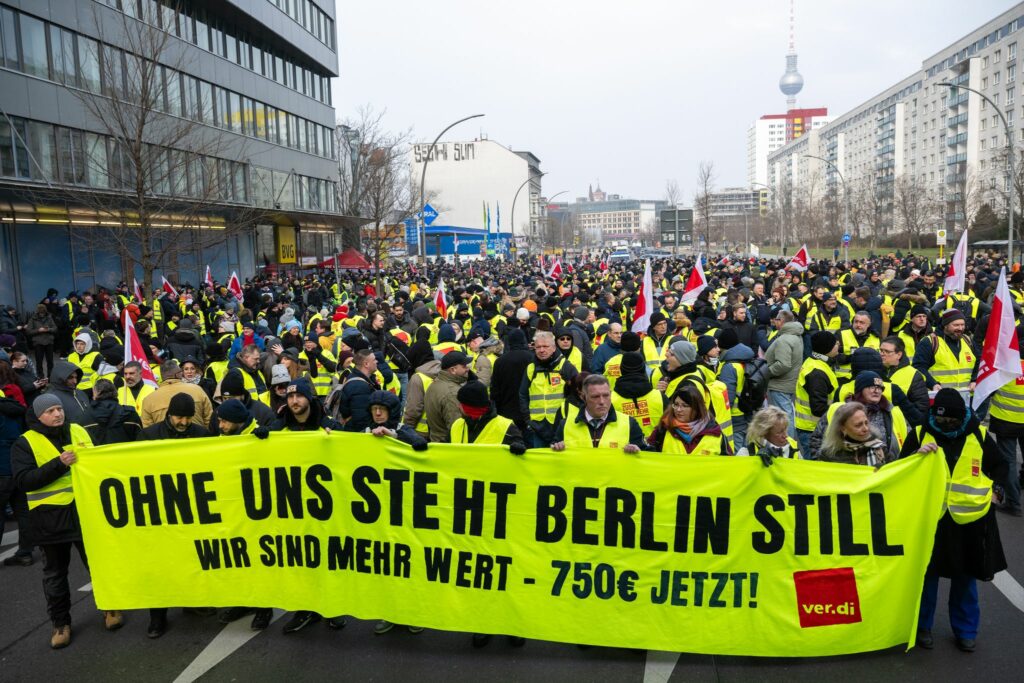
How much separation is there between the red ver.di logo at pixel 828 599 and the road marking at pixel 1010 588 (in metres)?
1.79

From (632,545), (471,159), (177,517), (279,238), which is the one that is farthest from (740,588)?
(471,159)

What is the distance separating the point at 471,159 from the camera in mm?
117062

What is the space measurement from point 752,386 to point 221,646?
18.4ft

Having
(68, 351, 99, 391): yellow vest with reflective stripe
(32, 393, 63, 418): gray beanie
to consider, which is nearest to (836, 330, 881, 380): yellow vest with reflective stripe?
(32, 393, 63, 418): gray beanie

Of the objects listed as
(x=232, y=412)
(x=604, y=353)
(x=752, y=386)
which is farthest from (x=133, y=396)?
(x=752, y=386)

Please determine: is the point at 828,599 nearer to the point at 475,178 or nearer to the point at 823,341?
the point at 823,341

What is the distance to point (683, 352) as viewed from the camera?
700 centimetres

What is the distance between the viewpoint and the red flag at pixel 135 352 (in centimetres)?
885

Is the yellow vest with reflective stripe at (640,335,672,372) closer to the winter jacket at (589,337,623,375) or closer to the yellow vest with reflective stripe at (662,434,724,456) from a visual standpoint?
the winter jacket at (589,337,623,375)

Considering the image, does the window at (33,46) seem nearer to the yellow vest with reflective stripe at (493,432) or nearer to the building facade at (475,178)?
the yellow vest with reflective stripe at (493,432)

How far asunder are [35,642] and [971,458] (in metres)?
6.42

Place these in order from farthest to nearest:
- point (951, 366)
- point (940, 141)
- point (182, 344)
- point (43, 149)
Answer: point (940, 141), point (43, 149), point (182, 344), point (951, 366)

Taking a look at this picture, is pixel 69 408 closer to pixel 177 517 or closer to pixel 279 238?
pixel 177 517

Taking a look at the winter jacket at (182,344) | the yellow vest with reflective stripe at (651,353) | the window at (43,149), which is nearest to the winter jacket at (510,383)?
the yellow vest with reflective stripe at (651,353)
